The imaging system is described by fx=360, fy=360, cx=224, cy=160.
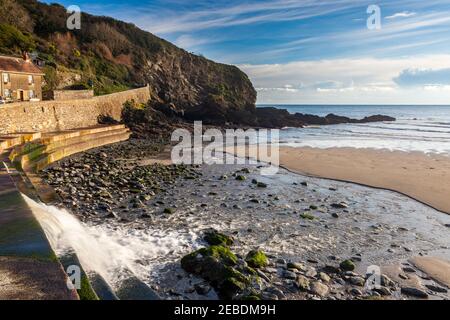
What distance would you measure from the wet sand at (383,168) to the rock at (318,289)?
26.2ft

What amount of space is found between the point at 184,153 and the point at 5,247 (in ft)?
65.9

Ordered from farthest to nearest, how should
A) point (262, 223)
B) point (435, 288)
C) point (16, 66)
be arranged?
point (16, 66), point (262, 223), point (435, 288)

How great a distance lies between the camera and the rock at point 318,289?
6707 millimetres

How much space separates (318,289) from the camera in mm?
6816

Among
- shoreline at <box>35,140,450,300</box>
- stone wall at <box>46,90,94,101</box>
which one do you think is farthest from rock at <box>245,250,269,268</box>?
stone wall at <box>46,90,94,101</box>

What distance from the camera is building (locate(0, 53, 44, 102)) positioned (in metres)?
27.2

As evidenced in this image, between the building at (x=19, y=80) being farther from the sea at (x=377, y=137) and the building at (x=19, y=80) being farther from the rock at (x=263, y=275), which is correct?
the rock at (x=263, y=275)

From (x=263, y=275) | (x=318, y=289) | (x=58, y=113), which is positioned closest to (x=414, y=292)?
(x=318, y=289)

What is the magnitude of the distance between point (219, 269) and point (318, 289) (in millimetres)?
1910

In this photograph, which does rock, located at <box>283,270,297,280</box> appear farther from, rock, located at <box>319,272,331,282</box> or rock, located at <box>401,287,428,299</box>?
rock, located at <box>401,287,428,299</box>

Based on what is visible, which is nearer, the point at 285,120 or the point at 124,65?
the point at 285,120
